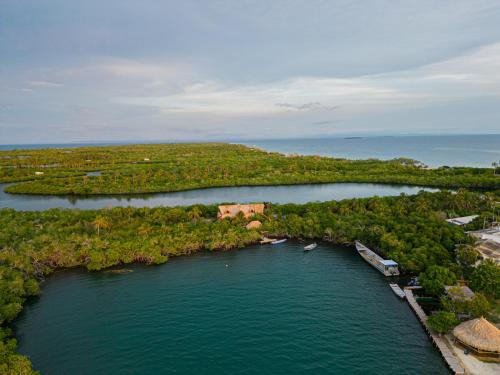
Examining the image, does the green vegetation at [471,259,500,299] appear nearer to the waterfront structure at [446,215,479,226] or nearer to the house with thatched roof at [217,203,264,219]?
the waterfront structure at [446,215,479,226]

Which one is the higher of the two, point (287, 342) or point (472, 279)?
point (472, 279)

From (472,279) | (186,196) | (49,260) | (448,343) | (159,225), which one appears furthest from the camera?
(186,196)

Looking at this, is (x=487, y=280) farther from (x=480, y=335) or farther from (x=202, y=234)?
(x=202, y=234)

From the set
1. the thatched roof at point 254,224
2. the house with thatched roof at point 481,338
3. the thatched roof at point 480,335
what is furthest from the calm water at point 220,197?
the house with thatched roof at point 481,338

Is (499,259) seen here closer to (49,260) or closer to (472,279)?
(472,279)

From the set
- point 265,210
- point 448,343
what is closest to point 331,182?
point 265,210

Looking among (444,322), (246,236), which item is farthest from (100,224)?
(444,322)

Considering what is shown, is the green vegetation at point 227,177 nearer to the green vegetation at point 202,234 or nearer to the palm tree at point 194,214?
the green vegetation at point 202,234

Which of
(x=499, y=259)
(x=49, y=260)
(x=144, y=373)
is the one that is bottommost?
(x=144, y=373)
